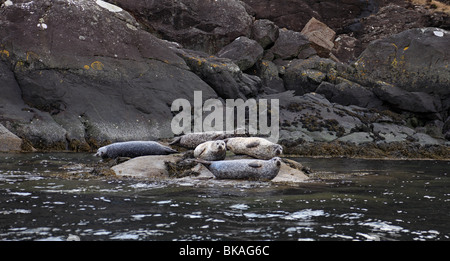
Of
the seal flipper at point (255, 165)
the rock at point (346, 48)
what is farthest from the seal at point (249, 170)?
the rock at point (346, 48)

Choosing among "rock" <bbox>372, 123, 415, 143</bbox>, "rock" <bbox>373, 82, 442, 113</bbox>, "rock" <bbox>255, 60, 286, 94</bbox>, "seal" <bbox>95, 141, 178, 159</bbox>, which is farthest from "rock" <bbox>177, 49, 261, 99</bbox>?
"seal" <bbox>95, 141, 178, 159</bbox>

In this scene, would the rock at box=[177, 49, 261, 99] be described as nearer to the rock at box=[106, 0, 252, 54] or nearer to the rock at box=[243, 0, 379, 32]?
the rock at box=[106, 0, 252, 54]

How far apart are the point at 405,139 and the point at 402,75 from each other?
6.01 metres

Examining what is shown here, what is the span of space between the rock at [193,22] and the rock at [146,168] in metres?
16.1

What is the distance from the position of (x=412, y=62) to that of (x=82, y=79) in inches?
604

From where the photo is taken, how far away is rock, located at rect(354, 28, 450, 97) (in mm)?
22109

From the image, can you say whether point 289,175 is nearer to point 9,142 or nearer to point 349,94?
point 9,142

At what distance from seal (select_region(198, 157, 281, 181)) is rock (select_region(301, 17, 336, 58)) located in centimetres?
2126

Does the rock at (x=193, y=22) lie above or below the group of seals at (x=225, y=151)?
above

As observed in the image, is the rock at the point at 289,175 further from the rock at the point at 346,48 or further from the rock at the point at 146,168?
the rock at the point at 346,48

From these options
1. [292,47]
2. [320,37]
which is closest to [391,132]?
[292,47]

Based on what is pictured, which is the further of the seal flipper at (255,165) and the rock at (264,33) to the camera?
the rock at (264,33)

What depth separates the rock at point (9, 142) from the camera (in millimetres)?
13945

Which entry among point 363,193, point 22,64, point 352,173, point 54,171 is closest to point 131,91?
point 22,64
